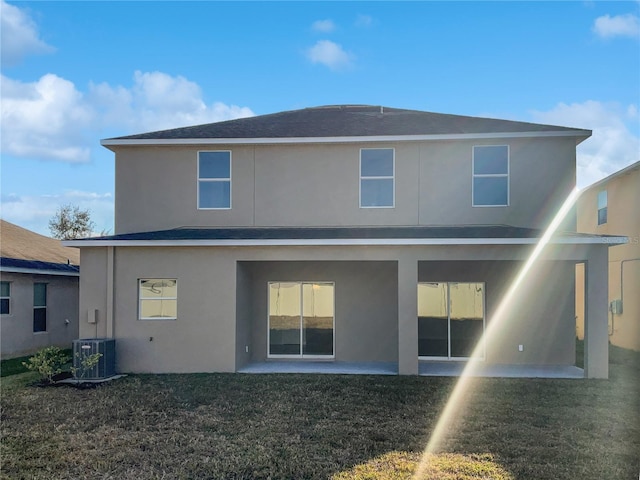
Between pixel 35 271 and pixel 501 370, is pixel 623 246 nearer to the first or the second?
pixel 501 370

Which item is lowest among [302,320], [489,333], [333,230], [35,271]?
[489,333]

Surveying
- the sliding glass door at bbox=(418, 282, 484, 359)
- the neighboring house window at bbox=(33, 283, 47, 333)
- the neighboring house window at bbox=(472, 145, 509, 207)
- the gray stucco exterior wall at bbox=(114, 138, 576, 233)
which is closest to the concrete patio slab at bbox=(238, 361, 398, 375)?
the sliding glass door at bbox=(418, 282, 484, 359)

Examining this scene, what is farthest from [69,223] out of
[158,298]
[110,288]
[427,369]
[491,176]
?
[491,176]

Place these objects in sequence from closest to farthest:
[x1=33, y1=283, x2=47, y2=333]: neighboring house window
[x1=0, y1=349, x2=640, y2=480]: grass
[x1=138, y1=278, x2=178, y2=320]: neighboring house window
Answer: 1. [x1=0, y1=349, x2=640, y2=480]: grass
2. [x1=138, y1=278, x2=178, y2=320]: neighboring house window
3. [x1=33, y1=283, x2=47, y2=333]: neighboring house window

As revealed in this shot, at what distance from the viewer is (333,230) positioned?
42.0ft

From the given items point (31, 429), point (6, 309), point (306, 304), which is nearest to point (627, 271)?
point (306, 304)

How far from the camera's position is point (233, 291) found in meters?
11.9

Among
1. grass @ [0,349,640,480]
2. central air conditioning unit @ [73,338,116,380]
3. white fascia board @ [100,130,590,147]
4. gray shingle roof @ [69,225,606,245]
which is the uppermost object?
white fascia board @ [100,130,590,147]

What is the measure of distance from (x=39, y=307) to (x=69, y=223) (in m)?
23.6

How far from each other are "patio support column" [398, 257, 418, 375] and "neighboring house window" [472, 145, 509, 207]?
3345mm

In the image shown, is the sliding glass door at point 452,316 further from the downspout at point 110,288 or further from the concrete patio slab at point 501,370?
the downspout at point 110,288

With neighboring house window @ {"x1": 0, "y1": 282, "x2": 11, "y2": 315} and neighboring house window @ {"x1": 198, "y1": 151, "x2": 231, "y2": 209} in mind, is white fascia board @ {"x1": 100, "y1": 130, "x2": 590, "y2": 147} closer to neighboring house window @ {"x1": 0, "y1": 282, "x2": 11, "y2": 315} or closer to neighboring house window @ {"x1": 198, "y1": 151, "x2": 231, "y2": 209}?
neighboring house window @ {"x1": 198, "y1": 151, "x2": 231, "y2": 209}

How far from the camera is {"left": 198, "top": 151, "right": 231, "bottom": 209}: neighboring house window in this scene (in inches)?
541

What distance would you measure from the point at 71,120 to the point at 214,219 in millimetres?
10441
